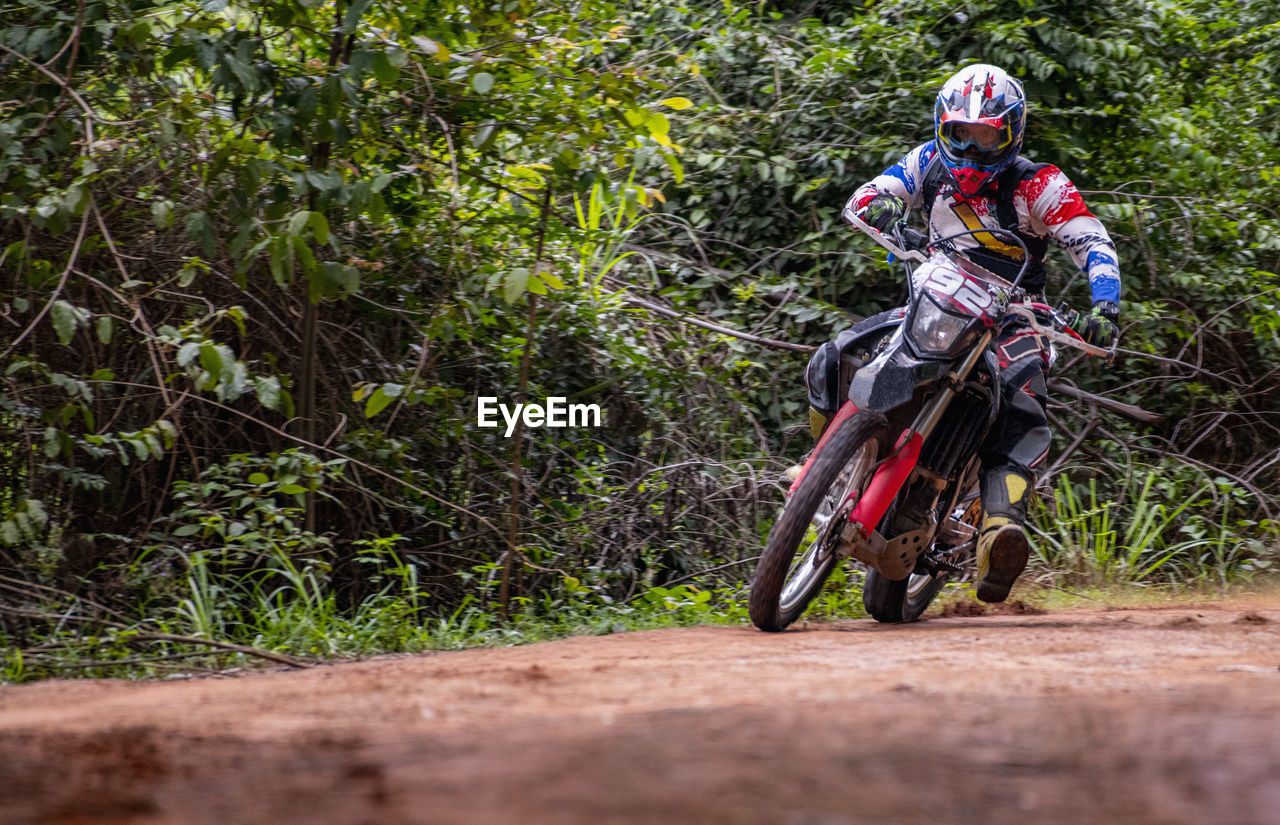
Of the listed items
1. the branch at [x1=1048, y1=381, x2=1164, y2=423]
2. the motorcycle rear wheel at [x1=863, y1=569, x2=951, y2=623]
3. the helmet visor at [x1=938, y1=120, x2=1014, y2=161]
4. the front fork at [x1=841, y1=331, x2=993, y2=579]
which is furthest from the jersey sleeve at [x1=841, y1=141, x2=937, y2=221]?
the branch at [x1=1048, y1=381, x2=1164, y2=423]

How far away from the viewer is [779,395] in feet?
25.7

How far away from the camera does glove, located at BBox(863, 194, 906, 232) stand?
15.5ft

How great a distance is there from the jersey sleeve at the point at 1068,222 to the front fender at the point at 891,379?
0.84 metres

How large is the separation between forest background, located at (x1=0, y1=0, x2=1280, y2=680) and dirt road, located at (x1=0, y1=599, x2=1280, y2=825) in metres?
1.23

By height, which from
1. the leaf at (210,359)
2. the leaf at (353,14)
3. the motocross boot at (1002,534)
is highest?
the leaf at (353,14)

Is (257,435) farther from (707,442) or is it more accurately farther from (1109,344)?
(1109,344)

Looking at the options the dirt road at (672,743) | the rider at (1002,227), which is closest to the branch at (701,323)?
the rider at (1002,227)

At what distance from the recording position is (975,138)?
4.68 meters

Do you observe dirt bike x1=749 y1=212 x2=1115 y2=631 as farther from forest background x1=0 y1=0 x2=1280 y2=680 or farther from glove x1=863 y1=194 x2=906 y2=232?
forest background x1=0 y1=0 x2=1280 y2=680

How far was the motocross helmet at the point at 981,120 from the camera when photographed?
15.1ft

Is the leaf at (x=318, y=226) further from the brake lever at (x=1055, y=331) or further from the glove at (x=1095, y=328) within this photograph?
the glove at (x=1095, y=328)

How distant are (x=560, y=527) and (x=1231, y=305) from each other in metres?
5.14

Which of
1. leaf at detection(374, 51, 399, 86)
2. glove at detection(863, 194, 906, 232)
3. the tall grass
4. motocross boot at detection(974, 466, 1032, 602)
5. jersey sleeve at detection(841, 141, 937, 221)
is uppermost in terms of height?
leaf at detection(374, 51, 399, 86)

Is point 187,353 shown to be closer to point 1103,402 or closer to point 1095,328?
point 1095,328
